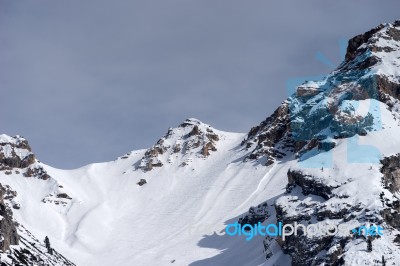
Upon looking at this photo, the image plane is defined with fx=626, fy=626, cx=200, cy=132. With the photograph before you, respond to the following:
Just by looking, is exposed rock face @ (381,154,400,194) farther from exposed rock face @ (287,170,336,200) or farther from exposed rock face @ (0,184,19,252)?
exposed rock face @ (0,184,19,252)

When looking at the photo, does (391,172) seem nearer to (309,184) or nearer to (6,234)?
(309,184)

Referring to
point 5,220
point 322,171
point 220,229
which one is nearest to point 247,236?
point 220,229

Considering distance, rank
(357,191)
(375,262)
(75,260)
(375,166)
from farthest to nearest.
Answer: (75,260), (375,166), (357,191), (375,262)

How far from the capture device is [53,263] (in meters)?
Result: 158

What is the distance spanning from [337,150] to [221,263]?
4605cm

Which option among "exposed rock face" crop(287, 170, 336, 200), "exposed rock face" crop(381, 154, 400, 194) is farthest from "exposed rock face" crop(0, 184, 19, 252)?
"exposed rock face" crop(381, 154, 400, 194)

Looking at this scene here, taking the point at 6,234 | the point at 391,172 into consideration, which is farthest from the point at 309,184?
the point at 6,234

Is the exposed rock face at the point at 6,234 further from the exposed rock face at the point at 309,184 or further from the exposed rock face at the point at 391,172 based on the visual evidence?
the exposed rock face at the point at 391,172

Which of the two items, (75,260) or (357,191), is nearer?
(357,191)

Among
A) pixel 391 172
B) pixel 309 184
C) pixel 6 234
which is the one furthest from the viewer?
pixel 309 184

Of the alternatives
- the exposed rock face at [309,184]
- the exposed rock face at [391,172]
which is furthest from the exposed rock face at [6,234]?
the exposed rock face at [391,172]

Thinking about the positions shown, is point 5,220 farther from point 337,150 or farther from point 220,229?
point 337,150

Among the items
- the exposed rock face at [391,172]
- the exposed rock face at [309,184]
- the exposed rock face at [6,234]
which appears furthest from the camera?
the exposed rock face at [309,184]

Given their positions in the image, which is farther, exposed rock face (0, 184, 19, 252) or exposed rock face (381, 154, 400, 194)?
exposed rock face (381, 154, 400, 194)
